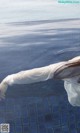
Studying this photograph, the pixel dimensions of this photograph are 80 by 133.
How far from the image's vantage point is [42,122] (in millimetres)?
1462

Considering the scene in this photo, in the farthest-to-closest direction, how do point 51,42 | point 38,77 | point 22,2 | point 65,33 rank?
point 22,2
point 65,33
point 51,42
point 38,77

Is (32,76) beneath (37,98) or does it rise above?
above

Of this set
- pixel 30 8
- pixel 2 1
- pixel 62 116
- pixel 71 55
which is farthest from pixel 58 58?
pixel 2 1

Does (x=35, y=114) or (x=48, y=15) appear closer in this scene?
(x=35, y=114)

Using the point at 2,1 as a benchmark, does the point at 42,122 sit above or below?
below

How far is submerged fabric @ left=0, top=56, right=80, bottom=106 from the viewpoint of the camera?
1407 millimetres

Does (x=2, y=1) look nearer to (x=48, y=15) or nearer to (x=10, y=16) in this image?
(x=10, y=16)

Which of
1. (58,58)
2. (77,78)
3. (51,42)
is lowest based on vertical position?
(77,78)

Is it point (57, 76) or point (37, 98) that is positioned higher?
point (57, 76)

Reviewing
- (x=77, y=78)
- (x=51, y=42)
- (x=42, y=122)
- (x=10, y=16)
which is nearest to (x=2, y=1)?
(x=10, y=16)

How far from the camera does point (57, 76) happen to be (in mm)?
1421

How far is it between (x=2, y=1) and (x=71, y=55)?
0.73 m

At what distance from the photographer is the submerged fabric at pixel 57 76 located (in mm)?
1407

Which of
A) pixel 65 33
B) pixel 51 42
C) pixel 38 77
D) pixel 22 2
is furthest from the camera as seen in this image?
pixel 22 2
